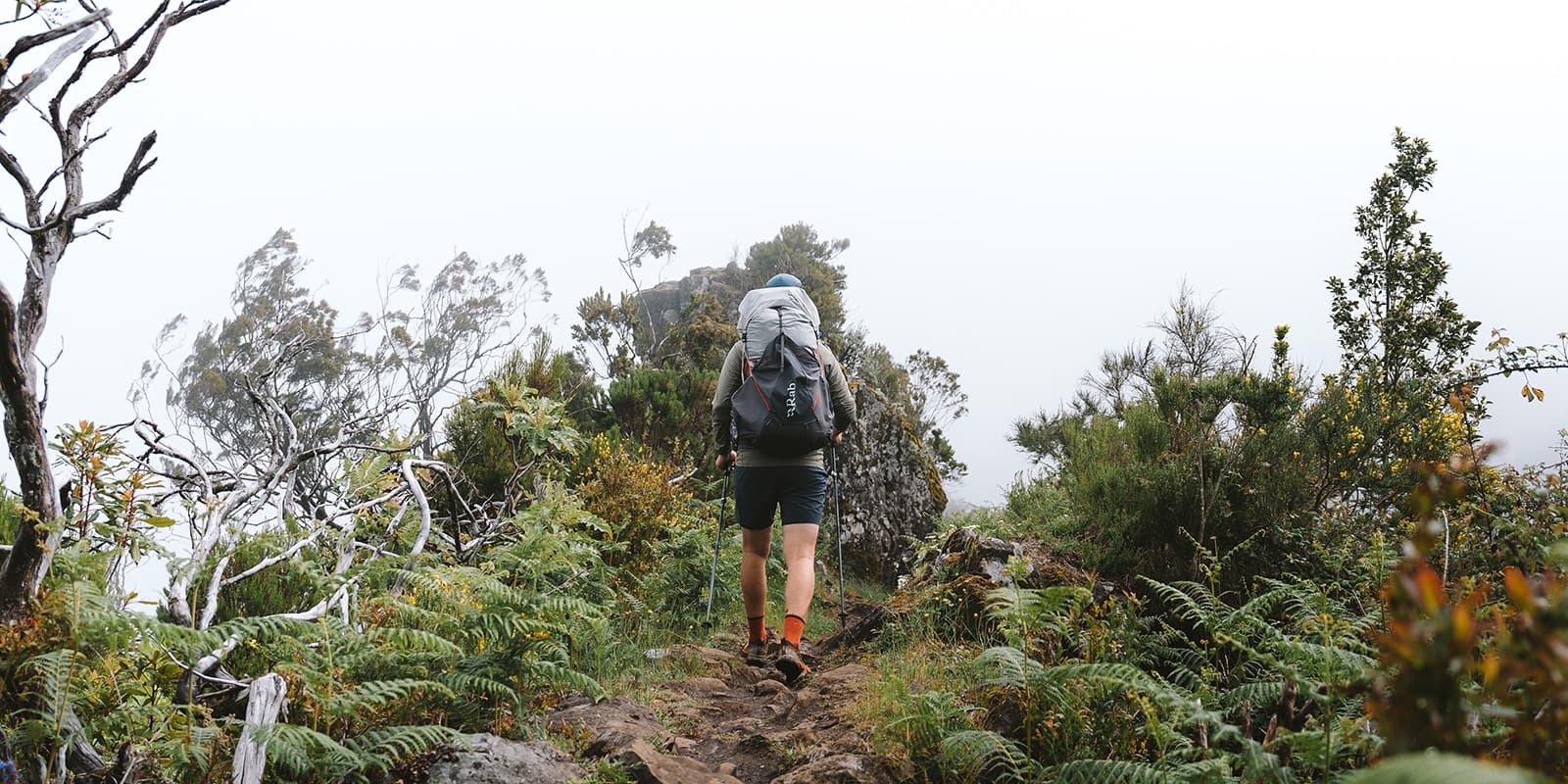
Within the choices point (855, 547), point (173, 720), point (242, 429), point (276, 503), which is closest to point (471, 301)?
point (242, 429)

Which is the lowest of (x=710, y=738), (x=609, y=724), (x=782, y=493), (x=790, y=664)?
(x=710, y=738)

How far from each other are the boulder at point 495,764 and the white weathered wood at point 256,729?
46cm

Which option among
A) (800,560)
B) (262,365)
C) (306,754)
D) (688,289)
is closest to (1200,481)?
(800,560)

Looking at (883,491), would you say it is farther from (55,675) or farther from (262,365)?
(262,365)

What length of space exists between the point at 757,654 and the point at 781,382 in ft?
5.27

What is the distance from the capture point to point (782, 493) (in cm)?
474

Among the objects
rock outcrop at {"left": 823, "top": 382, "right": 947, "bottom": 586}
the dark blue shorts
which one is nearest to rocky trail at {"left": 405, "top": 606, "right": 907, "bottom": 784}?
the dark blue shorts

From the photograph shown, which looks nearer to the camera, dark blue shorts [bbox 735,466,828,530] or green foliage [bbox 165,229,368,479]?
dark blue shorts [bbox 735,466,828,530]

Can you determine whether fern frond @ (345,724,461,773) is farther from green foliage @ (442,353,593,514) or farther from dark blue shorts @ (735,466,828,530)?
green foliage @ (442,353,593,514)

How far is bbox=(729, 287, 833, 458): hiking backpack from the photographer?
4.57 meters

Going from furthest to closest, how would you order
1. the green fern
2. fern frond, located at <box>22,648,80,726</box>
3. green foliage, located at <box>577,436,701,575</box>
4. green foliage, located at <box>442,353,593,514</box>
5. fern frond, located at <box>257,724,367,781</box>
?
green foliage, located at <box>577,436,701,575</box> → green foliage, located at <box>442,353,593,514</box> → fern frond, located at <box>257,724,367,781</box> → fern frond, located at <box>22,648,80,726</box> → the green fern

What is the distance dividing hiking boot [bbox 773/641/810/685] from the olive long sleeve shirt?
0.96m

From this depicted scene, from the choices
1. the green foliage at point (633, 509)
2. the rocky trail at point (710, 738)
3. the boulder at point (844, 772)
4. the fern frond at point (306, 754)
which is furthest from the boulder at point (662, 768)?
the green foliage at point (633, 509)

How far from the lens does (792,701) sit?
4070 millimetres
